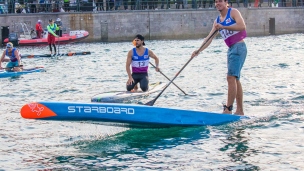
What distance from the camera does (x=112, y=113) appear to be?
11.3 meters

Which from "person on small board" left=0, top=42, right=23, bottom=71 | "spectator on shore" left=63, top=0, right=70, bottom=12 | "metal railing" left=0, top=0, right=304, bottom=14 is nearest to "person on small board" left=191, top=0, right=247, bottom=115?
"person on small board" left=0, top=42, right=23, bottom=71

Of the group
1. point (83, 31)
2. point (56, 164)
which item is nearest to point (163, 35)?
point (83, 31)

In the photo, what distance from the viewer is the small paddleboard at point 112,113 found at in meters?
11.0

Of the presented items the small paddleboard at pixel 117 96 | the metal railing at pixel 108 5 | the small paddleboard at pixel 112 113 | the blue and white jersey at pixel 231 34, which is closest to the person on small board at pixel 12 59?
the small paddleboard at pixel 117 96

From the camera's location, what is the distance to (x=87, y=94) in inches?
745

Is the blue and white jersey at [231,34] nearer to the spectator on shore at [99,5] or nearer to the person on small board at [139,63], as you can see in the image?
the person on small board at [139,63]

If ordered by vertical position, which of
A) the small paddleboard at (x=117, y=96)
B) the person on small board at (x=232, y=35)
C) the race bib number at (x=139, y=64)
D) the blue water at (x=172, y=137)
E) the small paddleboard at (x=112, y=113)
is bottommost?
the blue water at (x=172, y=137)

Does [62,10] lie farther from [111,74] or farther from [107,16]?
[111,74]

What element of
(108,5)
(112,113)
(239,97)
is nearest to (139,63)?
(239,97)

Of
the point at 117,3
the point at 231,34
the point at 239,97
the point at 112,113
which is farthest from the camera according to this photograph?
the point at 117,3

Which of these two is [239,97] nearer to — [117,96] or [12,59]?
[117,96]

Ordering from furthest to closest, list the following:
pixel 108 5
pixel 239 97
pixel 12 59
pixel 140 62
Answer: pixel 108 5, pixel 12 59, pixel 140 62, pixel 239 97

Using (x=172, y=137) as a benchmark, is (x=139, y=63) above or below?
above

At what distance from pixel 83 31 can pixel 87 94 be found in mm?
27917
